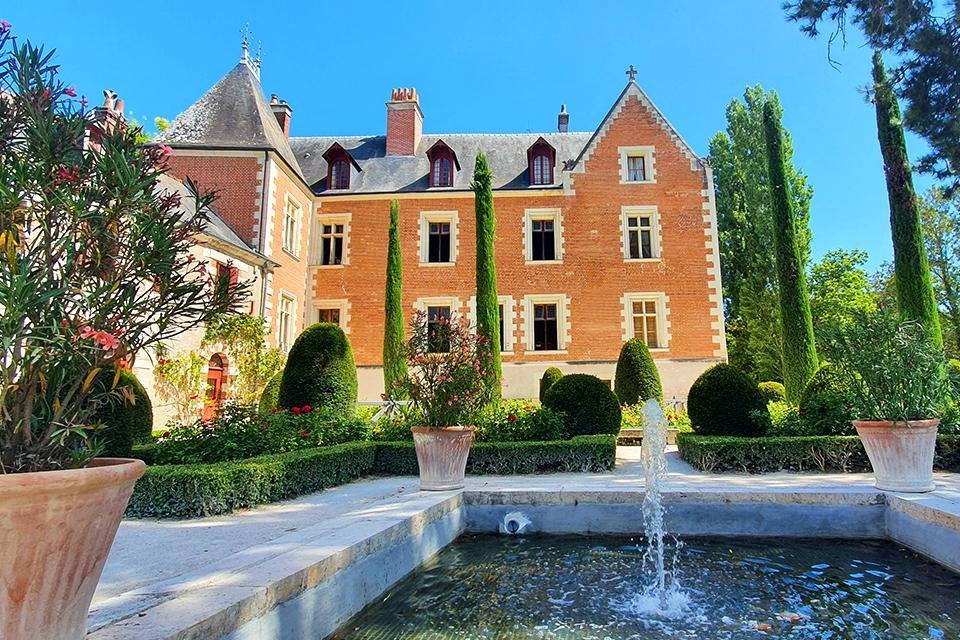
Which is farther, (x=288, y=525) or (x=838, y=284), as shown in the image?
(x=838, y=284)

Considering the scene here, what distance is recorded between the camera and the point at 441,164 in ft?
64.2

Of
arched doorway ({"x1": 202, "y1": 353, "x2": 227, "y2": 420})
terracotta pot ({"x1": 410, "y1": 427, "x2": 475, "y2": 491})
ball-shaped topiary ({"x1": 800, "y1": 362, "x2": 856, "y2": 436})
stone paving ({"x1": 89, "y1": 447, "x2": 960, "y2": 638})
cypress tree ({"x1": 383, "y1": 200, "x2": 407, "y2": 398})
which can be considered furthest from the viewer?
cypress tree ({"x1": 383, "y1": 200, "x2": 407, "y2": 398})

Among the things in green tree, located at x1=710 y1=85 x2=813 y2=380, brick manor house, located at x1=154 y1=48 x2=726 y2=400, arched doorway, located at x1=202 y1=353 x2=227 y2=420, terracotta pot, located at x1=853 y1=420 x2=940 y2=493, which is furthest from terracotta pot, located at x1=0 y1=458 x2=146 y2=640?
green tree, located at x1=710 y1=85 x2=813 y2=380

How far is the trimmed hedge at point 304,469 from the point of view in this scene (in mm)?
5188

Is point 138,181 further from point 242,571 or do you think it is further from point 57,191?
point 242,571

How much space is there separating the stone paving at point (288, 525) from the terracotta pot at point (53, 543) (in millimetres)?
285

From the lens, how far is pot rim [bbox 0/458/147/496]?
153 cm

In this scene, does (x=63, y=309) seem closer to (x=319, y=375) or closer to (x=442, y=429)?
(x=442, y=429)

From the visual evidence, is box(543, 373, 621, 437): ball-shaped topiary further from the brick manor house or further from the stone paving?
the brick manor house

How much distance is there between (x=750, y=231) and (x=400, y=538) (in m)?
23.7

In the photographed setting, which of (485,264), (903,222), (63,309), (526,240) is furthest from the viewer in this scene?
(526,240)

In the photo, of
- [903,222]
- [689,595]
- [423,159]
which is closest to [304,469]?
[689,595]

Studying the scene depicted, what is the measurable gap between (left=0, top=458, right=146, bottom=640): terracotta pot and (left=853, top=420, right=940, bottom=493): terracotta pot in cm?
601

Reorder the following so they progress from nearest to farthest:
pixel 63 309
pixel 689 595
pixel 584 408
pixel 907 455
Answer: pixel 63 309
pixel 689 595
pixel 907 455
pixel 584 408
